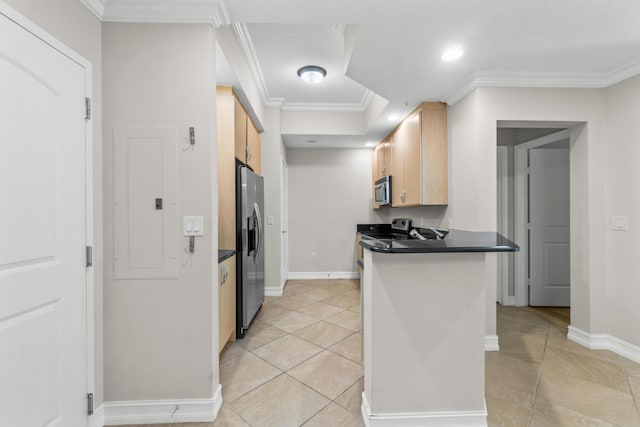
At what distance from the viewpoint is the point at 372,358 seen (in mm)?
1466

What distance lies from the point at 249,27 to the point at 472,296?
2.59 m

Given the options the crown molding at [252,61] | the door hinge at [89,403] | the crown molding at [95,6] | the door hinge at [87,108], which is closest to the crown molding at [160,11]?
the crown molding at [95,6]

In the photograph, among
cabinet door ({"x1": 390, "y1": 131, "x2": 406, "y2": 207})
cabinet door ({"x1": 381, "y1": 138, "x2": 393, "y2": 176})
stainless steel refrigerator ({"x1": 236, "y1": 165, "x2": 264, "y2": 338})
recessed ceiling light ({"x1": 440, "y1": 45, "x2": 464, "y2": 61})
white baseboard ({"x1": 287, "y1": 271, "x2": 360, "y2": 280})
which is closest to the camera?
recessed ceiling light ({"x1": 440, "y1": 45, "x2": 464, "y2": 61})

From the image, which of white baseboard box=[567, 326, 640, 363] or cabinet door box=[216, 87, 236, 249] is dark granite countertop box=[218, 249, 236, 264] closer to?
cabinet door box=[216, 87, 236, 249]

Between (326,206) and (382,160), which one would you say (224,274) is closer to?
(326,206)

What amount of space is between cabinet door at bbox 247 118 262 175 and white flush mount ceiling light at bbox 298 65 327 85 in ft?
2.55

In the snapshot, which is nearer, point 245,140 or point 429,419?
point 429,419

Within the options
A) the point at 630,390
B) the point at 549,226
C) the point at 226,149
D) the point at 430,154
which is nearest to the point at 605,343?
the point at 630,390

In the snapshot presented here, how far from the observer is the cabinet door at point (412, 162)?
3.11 metres

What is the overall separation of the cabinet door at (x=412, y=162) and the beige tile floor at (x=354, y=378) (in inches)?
61.5

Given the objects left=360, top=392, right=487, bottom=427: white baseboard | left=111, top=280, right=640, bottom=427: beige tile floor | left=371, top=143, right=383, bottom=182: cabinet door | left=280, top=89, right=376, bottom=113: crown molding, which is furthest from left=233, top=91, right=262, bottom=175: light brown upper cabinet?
left=360, top=392, right=487, bottom=427: white baseboard

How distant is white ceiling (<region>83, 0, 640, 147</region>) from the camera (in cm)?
163

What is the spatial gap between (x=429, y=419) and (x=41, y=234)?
2093 mm

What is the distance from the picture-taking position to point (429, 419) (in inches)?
57.4
